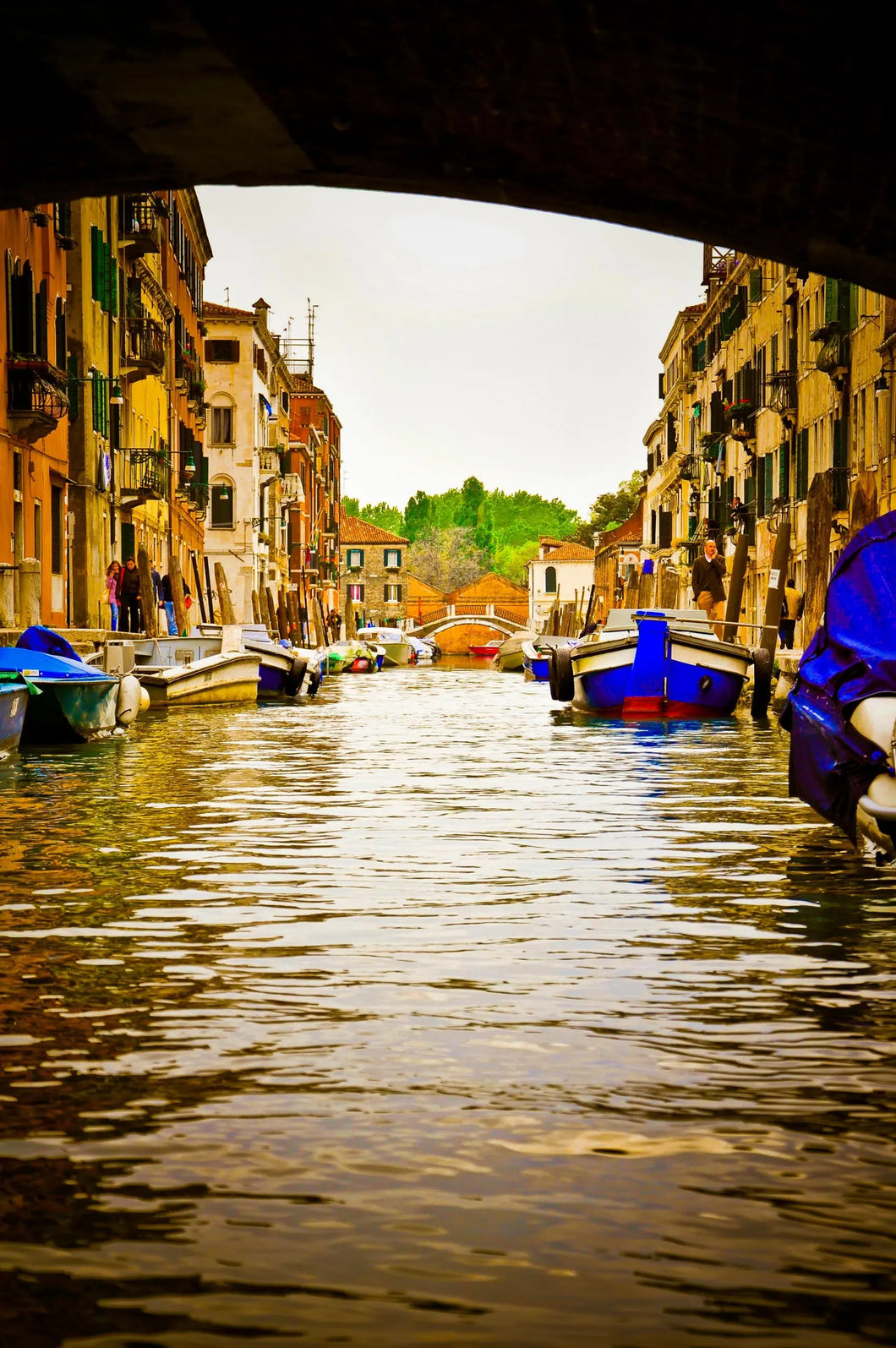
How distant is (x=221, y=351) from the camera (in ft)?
204

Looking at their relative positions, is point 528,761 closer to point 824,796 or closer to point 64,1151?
point 824,796

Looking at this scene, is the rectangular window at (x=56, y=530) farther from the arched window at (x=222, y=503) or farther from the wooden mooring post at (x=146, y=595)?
the arched window at (x=222, y=503)

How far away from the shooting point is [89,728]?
1967cm

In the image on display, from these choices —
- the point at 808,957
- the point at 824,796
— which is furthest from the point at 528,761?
the point at 808,957

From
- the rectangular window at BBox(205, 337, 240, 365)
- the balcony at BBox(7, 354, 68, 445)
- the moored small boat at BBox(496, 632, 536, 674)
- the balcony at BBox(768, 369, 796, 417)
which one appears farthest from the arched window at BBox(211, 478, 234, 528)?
the balcony at BBox(7, 354, 68, 445)

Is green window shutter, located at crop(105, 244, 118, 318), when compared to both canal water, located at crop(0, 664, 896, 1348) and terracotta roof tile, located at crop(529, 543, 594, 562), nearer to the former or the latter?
canal water, located at crop(0, 664, 896, 1348)

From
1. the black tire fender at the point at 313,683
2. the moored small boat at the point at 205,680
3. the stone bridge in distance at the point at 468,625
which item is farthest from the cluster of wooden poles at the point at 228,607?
the stone bridge in distance at the point at 468,625

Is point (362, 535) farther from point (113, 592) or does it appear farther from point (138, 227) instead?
point (113, 592)

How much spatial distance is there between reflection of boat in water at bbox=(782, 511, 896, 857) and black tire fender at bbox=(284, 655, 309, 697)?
2247 cm

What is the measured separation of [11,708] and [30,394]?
9.45m

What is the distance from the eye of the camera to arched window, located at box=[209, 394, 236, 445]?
203 ft

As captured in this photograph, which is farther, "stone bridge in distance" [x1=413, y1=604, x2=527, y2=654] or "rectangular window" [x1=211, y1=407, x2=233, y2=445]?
"stone bridge in distance" [x1=413, y1=604, x2=527, y2=654]

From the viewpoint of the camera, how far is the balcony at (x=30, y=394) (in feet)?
81.8

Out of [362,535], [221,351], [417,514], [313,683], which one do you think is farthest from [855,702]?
[417,514]
